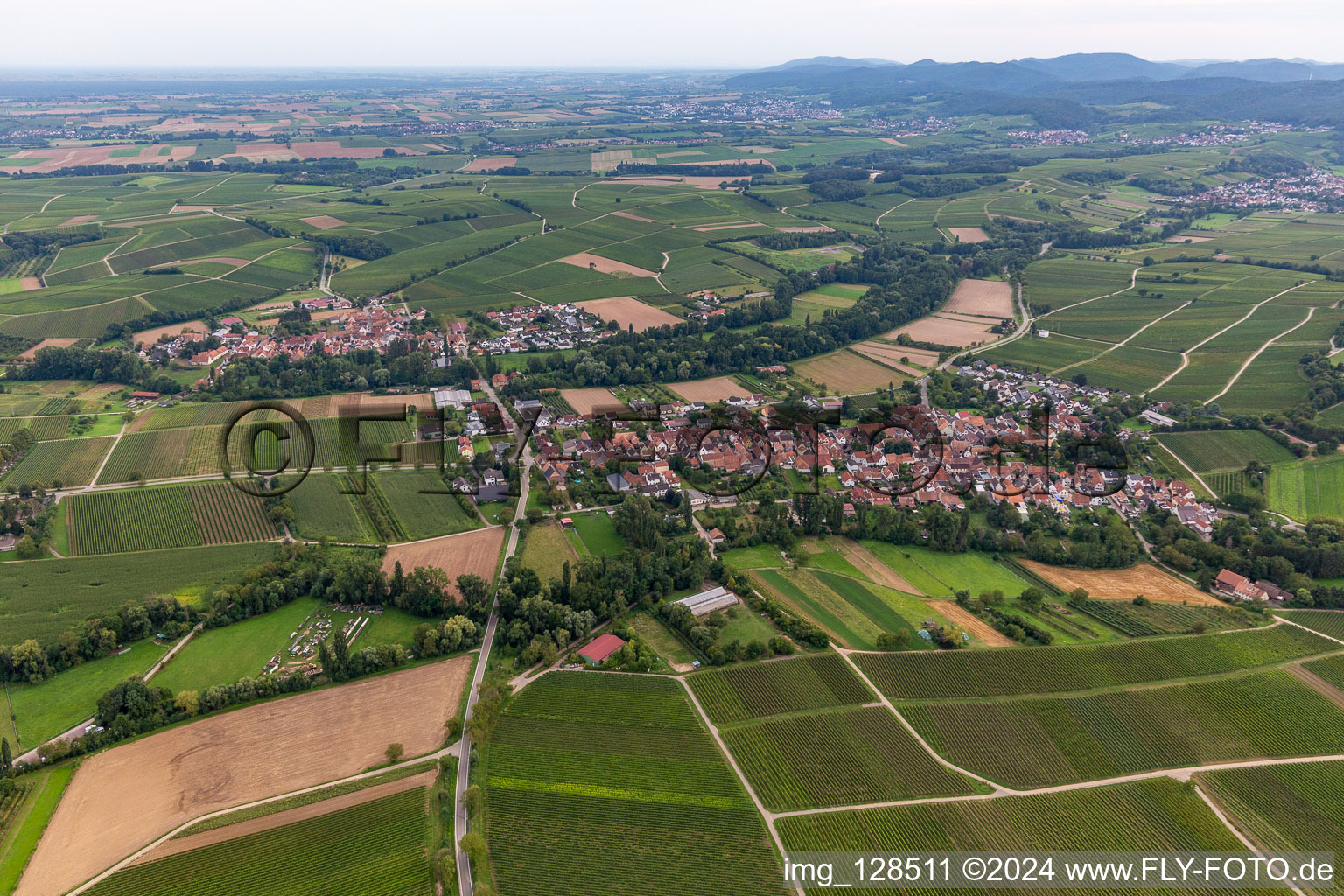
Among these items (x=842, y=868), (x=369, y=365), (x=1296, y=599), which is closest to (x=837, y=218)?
(x=369, y=365)

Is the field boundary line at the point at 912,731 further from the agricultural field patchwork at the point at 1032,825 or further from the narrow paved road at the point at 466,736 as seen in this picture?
the narrow paved road at the point at 466,736

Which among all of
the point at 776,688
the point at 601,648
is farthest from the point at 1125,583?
the point at 601,648

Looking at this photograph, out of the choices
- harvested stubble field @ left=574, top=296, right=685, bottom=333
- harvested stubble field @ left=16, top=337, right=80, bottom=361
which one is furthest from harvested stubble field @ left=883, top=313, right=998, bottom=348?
harvested stubble field @ left=16, top=337, right=80, bottom=361

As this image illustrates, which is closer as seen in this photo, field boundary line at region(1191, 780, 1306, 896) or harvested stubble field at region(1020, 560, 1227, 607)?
field boundary line at region(1191, 780, 1306, 896)

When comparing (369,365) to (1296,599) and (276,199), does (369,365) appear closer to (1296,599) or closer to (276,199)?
(1296,599)

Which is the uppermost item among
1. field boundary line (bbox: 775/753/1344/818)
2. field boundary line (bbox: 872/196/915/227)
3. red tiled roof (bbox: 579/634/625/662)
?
field boundary line (bbox: 872/196/915/227)

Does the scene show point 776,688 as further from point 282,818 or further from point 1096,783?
point 282,818

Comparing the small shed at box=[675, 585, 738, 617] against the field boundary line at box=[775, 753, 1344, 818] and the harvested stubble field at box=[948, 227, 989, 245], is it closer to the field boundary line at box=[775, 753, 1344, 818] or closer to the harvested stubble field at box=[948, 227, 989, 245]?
the field boundary line at box=[775, 753, 1344, 818]
